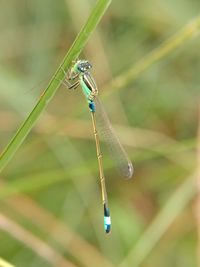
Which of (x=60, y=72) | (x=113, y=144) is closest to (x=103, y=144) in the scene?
(x=113, y=144)

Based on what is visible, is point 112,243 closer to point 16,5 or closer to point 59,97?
point 59,97

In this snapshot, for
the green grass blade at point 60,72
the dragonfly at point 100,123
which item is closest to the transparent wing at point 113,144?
the dragonfly at point 100,123

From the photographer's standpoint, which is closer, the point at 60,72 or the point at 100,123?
the point at 60,72

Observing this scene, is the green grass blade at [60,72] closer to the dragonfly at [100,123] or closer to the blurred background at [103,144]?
the dragonfly at [100,123]

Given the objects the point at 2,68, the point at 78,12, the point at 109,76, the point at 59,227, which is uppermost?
the point at 78,12

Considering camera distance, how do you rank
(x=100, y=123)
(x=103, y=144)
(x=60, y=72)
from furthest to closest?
(x=103, y=144) → (x=100, y=123) → (x=60, y=72)

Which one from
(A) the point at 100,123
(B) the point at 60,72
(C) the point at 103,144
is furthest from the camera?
(C) the point at 103,144

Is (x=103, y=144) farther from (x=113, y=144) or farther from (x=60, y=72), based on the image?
(x=60, y=72)

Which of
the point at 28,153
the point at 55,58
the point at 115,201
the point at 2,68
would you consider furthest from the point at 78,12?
the point at 115,201
